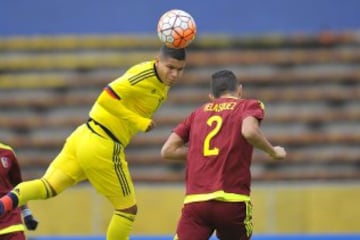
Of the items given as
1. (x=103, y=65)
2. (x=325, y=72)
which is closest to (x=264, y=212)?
(x=325, y=72)

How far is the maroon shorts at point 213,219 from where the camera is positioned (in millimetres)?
6809

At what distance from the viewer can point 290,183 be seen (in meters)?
14.3

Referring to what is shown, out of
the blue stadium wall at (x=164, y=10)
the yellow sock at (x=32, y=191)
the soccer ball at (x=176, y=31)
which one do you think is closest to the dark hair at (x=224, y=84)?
the soccer ball at (x=176, y=31)

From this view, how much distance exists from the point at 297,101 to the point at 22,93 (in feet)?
14.4

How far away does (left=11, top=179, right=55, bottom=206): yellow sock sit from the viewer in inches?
300

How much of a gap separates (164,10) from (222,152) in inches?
353

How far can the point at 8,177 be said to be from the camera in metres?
7.96

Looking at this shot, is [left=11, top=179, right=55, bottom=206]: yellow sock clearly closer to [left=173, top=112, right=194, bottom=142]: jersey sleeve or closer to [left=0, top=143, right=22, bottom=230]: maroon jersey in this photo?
[left=0, top=143, right=22, bottom=230]: maroon jersey

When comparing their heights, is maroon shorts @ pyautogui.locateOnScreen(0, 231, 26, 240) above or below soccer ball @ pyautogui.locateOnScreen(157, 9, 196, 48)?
below

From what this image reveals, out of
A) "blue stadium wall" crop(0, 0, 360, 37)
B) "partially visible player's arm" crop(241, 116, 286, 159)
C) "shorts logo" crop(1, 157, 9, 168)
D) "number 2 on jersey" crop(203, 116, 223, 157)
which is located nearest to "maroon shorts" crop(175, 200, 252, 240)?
"number 2 on jersey" crop(203, 116, 223, 157)

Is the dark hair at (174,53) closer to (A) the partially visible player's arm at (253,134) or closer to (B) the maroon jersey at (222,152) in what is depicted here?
(B) the maroon jersey at (222,152)

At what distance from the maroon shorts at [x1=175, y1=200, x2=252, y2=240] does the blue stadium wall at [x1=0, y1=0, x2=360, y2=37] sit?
28.8ft

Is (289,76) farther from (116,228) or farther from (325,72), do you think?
(116,228)

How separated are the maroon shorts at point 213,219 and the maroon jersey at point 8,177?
1552 mm
